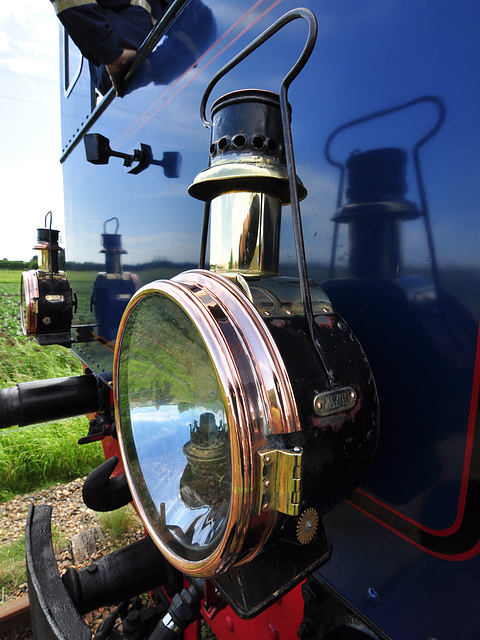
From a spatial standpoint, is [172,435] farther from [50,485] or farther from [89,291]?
[50,485]

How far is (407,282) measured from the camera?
0.68m

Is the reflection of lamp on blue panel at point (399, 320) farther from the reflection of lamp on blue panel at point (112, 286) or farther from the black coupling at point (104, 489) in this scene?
the reflection of lamp on blue panel at point (112, 286)

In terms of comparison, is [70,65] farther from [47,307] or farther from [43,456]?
[43,456]

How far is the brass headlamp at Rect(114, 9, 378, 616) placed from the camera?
1.79 feet

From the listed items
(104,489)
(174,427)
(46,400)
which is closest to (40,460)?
(46,400)

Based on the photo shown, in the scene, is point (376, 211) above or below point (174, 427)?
above

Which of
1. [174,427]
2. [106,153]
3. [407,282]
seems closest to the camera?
[407,282]

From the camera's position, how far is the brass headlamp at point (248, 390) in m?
0.55

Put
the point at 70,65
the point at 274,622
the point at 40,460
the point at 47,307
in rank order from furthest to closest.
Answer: the point at 40,460 → the point at 70,65 → the point at 47,307 → the point at 274,622

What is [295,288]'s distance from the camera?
0.72 metres

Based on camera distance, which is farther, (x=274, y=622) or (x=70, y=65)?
(x=70, y=65)

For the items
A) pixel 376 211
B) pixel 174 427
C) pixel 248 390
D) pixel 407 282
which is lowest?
pixel 174 427

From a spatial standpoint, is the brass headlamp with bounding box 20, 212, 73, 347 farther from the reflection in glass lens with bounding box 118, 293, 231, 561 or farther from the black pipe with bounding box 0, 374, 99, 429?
the reflection in glass lens with bounding box 118, 293, 231, 561

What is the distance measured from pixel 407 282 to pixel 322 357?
21 cm
